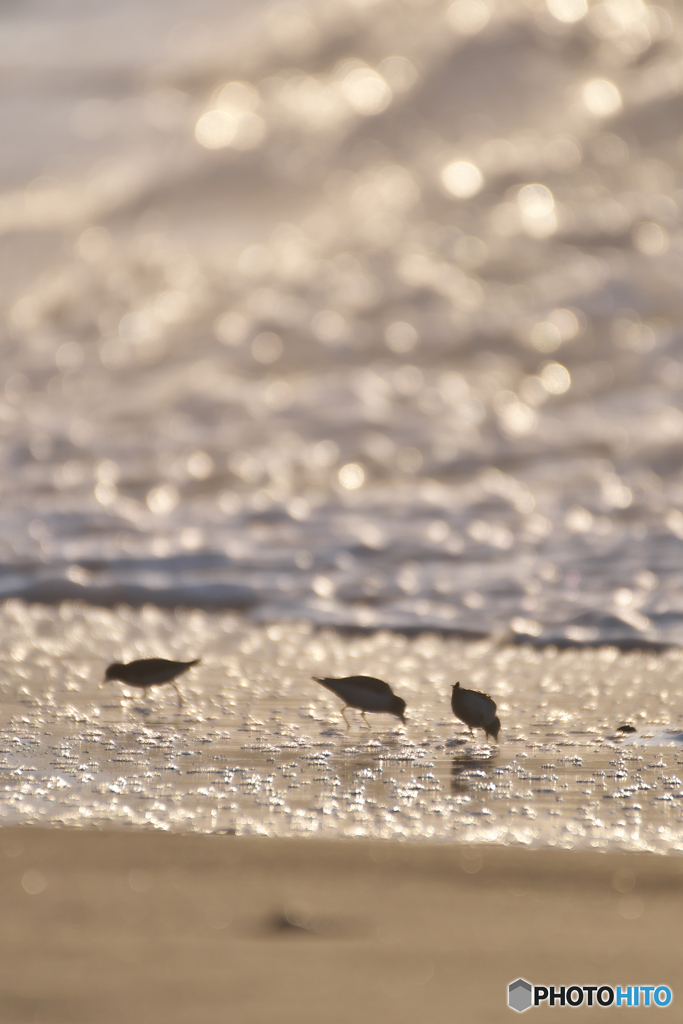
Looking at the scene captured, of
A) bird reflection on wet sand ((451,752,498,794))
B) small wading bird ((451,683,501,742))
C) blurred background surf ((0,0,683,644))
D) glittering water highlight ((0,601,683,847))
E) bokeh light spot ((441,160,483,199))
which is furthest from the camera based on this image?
bokeh light spot ((441,160,483,199))

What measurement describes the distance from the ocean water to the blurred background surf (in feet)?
0.08

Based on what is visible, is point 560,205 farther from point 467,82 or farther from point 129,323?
point 129,323

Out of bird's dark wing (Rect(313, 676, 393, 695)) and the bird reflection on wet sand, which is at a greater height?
bird's dark wing (Rect(313, 676, 393, 695))

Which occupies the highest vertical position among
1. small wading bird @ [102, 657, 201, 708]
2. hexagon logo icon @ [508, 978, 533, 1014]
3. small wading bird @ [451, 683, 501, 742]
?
small wading bird @ [102, 657, 201, 708]

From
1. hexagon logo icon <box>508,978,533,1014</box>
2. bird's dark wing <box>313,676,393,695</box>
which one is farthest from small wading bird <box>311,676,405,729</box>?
hexagon logo icon <box>508,978,533,1014</box>

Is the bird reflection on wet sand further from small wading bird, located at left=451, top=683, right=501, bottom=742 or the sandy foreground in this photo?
the sandy foreground

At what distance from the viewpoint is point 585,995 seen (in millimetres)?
1495

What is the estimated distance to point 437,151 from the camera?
27.4 ft

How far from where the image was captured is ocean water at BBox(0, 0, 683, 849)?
2564 millimetres

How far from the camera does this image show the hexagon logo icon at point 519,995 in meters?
1.45

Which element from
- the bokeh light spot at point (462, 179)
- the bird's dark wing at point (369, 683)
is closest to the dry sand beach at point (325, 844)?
the bird's dark wing at point (369, 683)

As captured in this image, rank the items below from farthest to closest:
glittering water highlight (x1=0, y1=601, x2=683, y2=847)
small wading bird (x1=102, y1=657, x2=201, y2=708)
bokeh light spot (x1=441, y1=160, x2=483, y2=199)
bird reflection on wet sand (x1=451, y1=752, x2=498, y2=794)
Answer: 1. bokeh light spot (x1=441, y1=160, x2=483, y2=199)
2. small wading bird (x1=102, y1=657, x2=201, y2=708)
3. bird reflection on wet sand (x1=451, y1=752, x2=498, y2=794)
4. glittering water highlight (x1=0, y1=601, x2=683, y2=847)

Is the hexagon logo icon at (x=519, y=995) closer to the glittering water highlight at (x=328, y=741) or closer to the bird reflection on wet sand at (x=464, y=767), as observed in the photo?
the glittering water highlight at (x=328, y=741)

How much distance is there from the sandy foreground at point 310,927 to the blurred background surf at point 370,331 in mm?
1822
